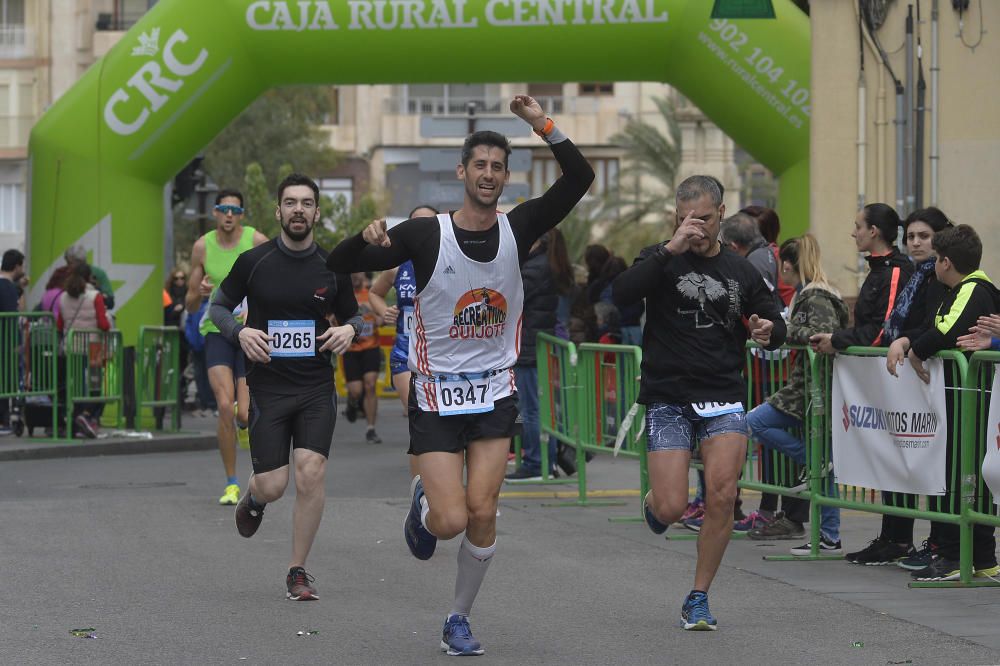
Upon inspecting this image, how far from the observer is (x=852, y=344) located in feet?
30.7

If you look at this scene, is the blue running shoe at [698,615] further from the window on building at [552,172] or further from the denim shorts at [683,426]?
the window on building at [552,172]

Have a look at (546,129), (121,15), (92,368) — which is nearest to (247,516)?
(546,129)

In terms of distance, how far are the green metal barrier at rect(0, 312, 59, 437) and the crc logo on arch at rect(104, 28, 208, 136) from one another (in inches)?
87.3

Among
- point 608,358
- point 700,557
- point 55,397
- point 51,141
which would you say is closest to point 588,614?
point 700,557

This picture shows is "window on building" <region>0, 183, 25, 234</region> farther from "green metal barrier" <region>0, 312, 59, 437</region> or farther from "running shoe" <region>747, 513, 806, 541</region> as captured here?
"running shoe" <region>747, 513, 806, 541</region>

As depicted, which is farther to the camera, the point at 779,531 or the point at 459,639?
the point at 779,531

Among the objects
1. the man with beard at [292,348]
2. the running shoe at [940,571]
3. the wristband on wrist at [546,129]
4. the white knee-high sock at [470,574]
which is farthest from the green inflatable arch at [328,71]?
the white knee-high sock at [470,574]

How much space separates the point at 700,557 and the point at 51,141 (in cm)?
1262

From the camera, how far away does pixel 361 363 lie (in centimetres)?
1933

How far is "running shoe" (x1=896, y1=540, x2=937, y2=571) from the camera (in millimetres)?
9109

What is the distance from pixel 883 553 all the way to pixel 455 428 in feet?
11.0

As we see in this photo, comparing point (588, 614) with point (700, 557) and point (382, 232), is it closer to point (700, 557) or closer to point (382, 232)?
point (700, 557)

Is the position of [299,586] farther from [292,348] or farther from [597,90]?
[597,90]

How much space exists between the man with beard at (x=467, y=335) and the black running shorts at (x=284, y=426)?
1.51 m
